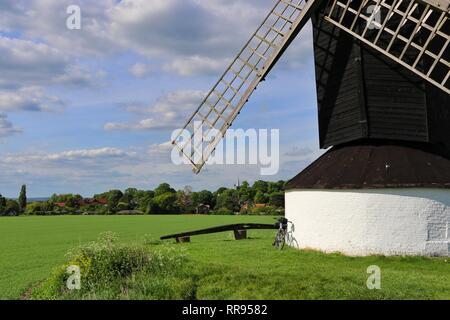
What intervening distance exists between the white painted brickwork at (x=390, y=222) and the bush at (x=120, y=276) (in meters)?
7.04

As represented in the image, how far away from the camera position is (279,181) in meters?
93.2

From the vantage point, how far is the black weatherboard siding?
60.5ft

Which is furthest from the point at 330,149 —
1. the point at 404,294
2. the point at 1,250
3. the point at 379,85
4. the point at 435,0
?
the point at 1,250

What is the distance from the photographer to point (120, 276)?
12.1 m

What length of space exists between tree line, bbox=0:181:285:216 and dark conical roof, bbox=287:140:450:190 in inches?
2090

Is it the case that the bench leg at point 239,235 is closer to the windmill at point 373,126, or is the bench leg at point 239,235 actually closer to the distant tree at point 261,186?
the windmill at point 373,126

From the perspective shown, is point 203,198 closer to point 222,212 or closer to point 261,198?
point 222,212

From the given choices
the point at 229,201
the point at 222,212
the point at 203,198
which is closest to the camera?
the point at 222,212

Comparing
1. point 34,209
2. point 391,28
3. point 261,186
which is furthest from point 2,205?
point 391,28

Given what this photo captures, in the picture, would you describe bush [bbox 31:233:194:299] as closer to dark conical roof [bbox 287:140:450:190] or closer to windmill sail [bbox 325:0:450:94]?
dark conical roof [bbox 287:140:450:190]

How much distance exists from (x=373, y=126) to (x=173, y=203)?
6871cm

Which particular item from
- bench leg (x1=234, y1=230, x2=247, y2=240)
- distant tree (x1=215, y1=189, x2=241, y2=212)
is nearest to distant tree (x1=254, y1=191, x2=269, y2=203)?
distant tree (x1=215, y1=189, x2=241, y2=212)
